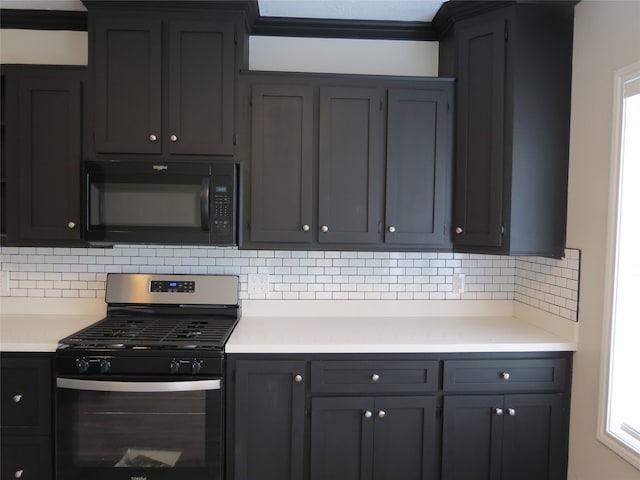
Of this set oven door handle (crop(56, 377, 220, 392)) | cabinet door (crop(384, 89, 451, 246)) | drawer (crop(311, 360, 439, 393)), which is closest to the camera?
oven door handle (crop(56, 377, 220, 392))

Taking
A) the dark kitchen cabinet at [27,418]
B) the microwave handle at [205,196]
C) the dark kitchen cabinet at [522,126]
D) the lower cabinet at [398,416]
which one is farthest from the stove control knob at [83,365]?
the dark kitchen cabinet at [522,126]

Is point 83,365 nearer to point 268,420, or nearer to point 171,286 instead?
point 171,286

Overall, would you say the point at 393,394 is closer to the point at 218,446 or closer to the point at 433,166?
the point at 218,446

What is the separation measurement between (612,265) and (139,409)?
7.21ft

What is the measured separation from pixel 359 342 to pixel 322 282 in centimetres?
59

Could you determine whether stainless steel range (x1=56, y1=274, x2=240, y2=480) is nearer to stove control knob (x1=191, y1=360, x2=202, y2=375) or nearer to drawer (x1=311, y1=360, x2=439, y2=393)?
stove control knob (x1=191, y1=360, x2=202, y2=375)

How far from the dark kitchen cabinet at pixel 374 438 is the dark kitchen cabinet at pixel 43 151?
1.60m

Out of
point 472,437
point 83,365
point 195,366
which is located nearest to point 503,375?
point 472,437

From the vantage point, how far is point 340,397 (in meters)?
1.90

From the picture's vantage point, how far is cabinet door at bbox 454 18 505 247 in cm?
199

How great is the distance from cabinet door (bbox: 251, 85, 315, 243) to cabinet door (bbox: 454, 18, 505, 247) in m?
0.80

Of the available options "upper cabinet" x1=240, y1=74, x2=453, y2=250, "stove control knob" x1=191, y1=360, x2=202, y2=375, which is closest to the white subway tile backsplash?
"upper cabinet" x1=240, y1=74, x2=453, y2=250

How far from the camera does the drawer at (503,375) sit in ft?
6.29

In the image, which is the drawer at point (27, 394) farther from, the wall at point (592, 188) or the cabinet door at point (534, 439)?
the wall at point (592, 188)
